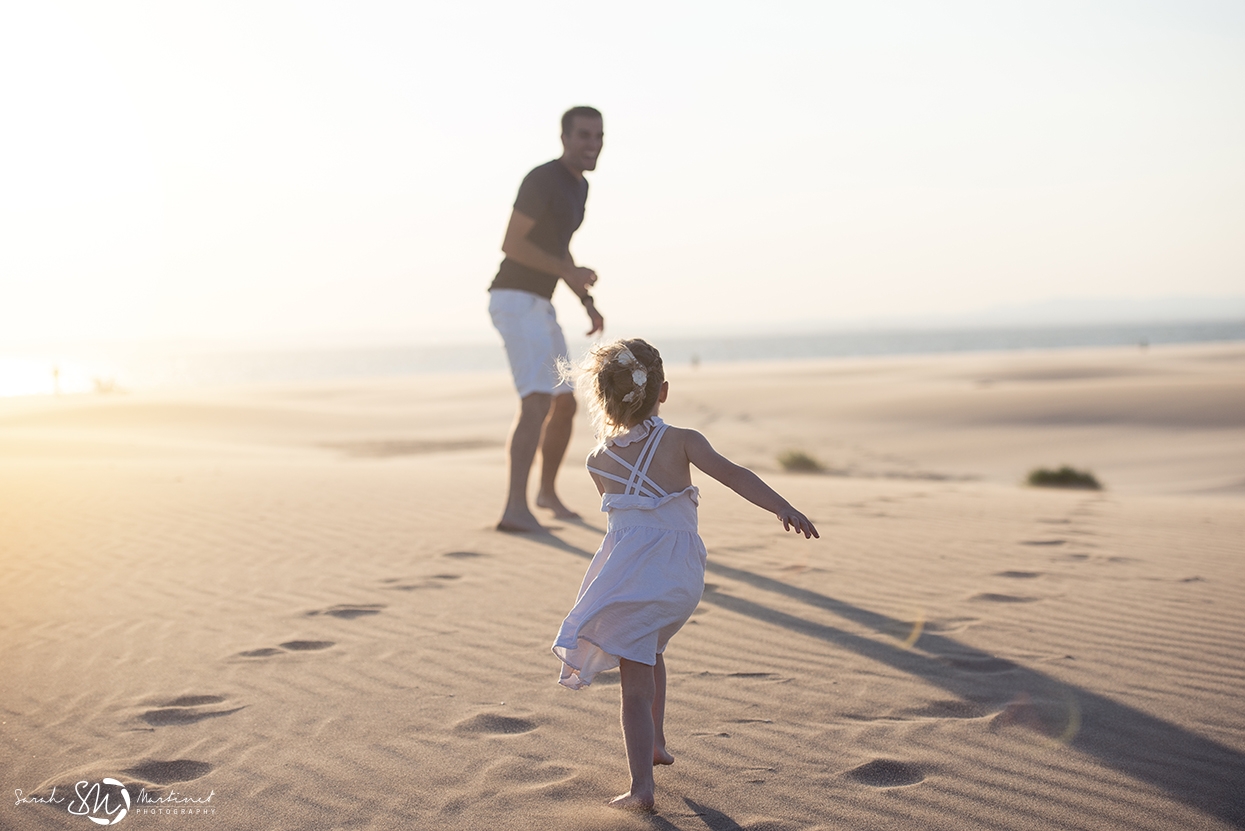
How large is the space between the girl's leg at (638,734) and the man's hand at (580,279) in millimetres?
2969

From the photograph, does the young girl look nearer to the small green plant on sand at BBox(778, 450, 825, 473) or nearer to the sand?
the sand

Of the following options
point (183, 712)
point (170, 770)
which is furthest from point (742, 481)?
point (183, 712)

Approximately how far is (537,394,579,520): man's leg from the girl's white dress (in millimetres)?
3404

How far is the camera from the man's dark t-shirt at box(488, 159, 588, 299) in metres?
5.62

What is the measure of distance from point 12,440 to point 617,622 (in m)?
14.7

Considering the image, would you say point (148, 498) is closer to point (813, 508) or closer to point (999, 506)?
point (813, 508)

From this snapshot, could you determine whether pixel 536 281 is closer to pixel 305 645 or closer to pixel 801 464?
pixel 305 645

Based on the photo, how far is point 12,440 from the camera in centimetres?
1437

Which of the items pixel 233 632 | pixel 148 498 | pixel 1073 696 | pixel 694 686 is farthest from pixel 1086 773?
pixel 148 498

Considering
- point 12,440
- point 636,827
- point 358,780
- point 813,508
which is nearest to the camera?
point 636,827

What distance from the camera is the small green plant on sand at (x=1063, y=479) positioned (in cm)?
980

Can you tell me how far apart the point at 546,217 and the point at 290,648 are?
287cm

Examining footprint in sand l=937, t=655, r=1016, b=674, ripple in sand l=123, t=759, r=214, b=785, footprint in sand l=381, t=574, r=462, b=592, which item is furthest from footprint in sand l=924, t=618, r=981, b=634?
ripple in sand l=123, t=759, r=214, b=785

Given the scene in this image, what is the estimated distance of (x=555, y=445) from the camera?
20.6 feet
